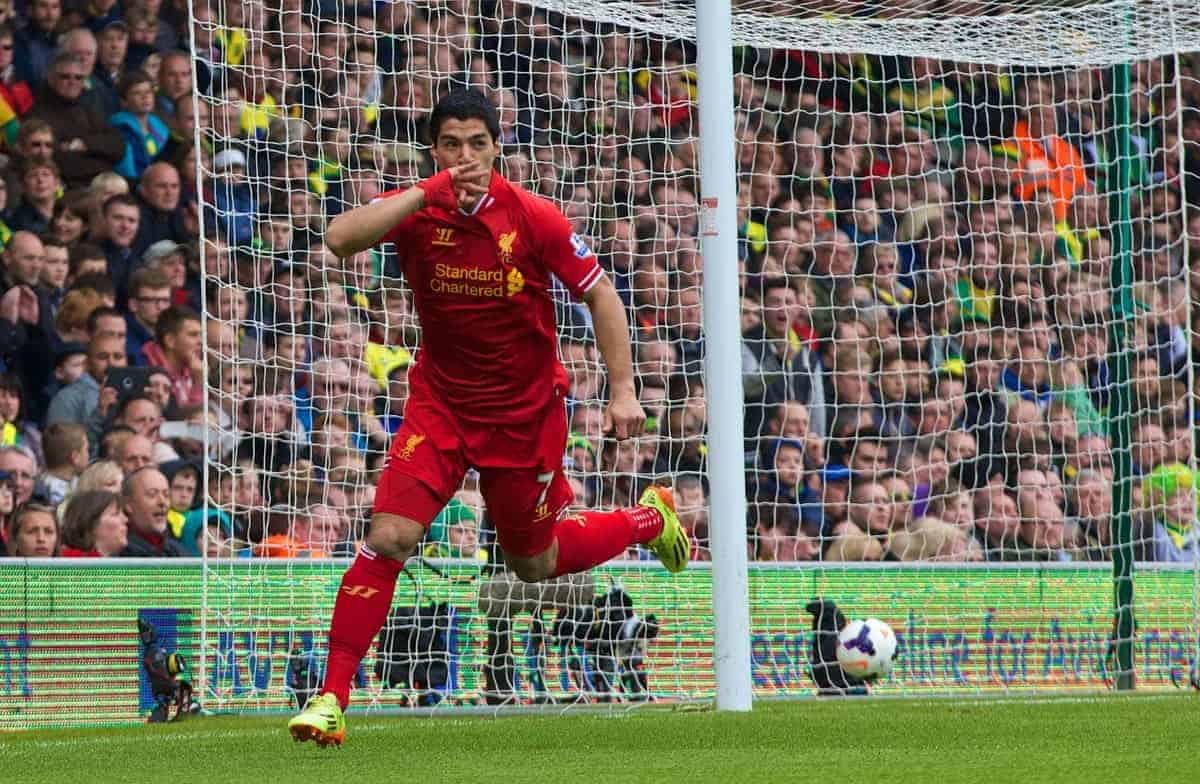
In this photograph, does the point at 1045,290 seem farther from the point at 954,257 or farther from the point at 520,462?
the point at 520,462

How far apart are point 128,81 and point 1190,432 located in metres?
6.57

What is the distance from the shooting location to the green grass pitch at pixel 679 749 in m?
A: 4.68

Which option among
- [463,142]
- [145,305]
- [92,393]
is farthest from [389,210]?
[145,305]

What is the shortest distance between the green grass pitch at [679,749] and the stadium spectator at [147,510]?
2241mm

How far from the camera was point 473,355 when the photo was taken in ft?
19.5

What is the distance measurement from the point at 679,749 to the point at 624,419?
972 mm

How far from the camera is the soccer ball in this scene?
849cm

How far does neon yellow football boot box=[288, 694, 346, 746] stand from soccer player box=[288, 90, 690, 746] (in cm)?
3

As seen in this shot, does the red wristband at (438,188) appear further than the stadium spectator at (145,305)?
No

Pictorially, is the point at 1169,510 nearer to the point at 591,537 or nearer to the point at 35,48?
the point at 591,537

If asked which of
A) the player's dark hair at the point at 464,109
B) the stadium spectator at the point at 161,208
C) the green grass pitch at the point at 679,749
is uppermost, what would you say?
the stadium spectator at the point at 161,208

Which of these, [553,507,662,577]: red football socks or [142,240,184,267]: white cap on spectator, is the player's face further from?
[142,240,184,267]: white cap on spectator

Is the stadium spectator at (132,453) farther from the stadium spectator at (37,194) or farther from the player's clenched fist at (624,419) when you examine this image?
the player's clenched fist at (624,419)

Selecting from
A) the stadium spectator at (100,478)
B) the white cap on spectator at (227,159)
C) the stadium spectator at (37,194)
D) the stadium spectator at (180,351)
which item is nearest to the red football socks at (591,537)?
the white cap on spectator at (227,159)
